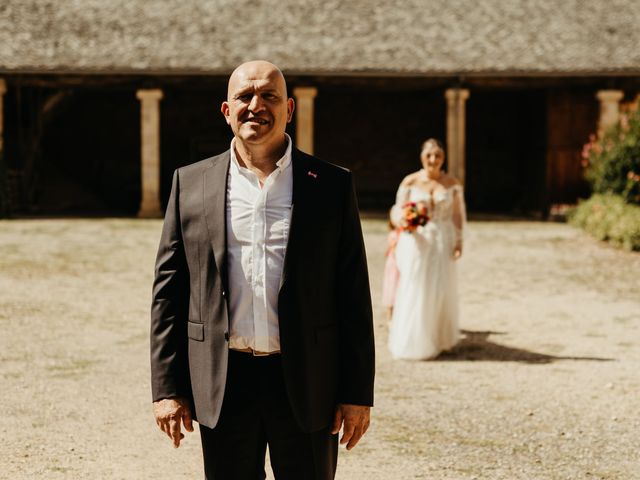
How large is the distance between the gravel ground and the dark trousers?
198cm

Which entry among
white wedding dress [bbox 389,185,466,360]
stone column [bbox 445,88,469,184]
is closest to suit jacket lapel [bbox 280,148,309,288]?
white wedding dress [bbox 389,185,466,360]

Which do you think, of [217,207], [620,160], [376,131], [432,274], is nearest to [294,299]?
[217,207]

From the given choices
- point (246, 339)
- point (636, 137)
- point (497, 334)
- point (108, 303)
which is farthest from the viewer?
point (636, 137)

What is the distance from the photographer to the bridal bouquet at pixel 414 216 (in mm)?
7961

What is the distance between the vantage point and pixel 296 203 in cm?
296

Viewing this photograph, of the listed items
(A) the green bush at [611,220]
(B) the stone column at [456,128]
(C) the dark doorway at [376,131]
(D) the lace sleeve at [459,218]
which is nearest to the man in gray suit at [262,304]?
(D) the lace sleeve at [459,218]

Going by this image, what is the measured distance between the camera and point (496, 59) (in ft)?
66.6

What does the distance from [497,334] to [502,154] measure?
15626 mm

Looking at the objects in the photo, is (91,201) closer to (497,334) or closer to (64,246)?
(64,246)

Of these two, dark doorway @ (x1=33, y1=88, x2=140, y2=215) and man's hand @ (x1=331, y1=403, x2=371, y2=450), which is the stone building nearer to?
dark doorway @ (x1=33, y1=88, x2=140, y2=215)

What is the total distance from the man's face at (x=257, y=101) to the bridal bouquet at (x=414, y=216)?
5.09 metres

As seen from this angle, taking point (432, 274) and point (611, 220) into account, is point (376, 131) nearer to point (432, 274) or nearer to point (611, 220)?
point (611, 220)

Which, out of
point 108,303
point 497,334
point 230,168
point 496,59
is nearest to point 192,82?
point 496,59

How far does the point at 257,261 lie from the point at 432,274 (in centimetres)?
532
